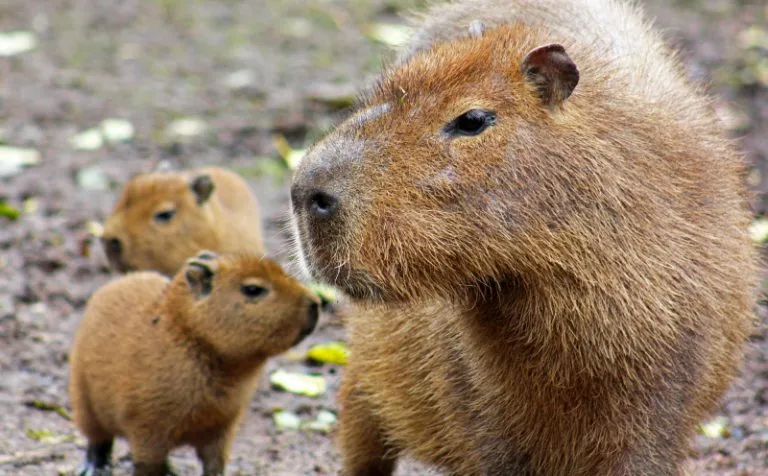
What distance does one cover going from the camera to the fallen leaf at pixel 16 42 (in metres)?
10.3

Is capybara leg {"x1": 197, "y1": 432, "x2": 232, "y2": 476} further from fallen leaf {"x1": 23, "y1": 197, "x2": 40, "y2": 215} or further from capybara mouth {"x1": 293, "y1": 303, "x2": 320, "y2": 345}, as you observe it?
fallen leaf {"x1": 23, "y1": 197, "x2": 40, "y2": 215}

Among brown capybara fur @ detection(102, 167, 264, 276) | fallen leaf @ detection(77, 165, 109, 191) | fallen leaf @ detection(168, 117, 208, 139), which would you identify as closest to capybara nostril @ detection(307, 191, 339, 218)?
brown capybara fur @ detection(102, 167, 264, 276)

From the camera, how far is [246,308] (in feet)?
15.9

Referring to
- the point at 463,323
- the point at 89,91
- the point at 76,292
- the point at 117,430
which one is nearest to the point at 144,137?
the point at 89,91

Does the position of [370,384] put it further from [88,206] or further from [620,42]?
[88,206]

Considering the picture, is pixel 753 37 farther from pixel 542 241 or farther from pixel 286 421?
pixel 542 241

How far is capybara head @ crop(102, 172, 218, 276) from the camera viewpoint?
6600mm

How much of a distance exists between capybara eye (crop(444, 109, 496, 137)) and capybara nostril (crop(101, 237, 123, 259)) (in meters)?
3.63

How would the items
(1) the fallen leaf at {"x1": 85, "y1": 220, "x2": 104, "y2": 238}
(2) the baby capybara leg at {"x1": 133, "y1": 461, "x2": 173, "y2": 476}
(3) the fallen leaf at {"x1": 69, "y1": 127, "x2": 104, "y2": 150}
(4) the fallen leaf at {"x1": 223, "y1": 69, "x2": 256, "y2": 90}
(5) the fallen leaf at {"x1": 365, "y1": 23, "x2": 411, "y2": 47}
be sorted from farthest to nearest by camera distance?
(5) the fallen leaf at {"x1": 365, "y1": 23, "x2": 411, "y2": 47} → (4) the fallen leaf at {"x1": 223, "y1": 69, "x2": 256, "y2": 90} → (3) the fallen leaf at {"x1": 69, "y1": 127, "x2": 104, "y2": 150} → (1) the fallen leaf at {"x1": 85, "y1": 220, "x2": 104, "y2": 238} → (2) the baby capybara leg at {"x1": 133, "y1": 461, "x2": 173, "y2": 476}

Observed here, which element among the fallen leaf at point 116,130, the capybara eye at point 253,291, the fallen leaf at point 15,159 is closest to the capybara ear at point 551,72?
the capybara eye at point 253,291

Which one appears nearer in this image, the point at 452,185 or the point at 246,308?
the point at 452,185

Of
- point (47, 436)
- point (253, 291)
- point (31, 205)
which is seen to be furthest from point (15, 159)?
point (253, 291)

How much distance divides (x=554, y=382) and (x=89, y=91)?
6.81 m

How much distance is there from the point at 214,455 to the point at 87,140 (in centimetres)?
427
